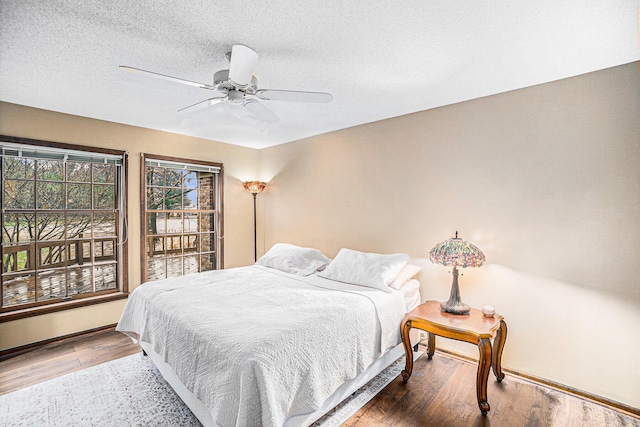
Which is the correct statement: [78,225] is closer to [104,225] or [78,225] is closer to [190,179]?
[104,225]

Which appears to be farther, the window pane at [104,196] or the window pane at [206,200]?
the window pane at [206,200]

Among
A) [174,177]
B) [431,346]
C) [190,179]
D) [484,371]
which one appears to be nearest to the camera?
[484,371]

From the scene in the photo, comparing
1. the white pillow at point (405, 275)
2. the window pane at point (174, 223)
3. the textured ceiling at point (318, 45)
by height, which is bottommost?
the white pillow at point (405, 275)

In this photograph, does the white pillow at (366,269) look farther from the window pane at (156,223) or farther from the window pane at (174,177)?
the window pane at (174,177)

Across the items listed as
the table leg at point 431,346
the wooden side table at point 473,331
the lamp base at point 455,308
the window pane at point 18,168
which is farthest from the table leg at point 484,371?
the window pane at point 18,168

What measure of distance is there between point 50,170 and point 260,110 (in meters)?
2.56

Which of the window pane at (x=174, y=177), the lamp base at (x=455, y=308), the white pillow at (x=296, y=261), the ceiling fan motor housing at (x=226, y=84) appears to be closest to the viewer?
the ceiling fan motor housing at (x=226, y=84)

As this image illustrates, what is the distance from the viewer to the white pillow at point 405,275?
289cm

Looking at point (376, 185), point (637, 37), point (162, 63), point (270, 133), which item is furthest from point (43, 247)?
point (637, 37)

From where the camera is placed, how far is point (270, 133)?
4168mm

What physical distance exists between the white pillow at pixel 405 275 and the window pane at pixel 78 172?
356 centimetres

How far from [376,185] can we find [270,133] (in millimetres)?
1637

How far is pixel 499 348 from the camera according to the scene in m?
2.48

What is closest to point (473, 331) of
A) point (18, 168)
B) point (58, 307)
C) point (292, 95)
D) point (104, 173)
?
point (292, 95)
